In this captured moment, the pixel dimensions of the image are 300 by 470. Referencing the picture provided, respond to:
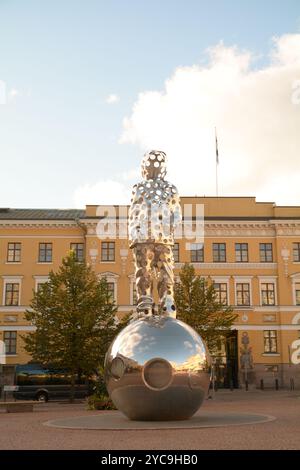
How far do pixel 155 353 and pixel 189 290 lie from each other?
2774 cm

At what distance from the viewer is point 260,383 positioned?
45.9m

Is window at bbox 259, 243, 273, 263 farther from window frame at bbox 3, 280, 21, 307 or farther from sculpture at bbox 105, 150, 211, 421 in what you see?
sculpture at bbox 105, 150, 211, 421

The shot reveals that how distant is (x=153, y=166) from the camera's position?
15203 mm

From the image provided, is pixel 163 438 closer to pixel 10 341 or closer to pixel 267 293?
pixel 10 341

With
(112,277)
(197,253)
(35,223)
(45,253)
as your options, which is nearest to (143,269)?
(112,277)

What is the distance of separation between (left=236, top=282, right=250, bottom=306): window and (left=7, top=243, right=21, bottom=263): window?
17.6 meters

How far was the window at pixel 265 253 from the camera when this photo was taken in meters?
49.6

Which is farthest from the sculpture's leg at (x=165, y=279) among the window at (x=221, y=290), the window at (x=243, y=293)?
the window at (x=243, y=293)

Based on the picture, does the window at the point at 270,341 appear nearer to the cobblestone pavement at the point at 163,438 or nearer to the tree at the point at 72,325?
the tree at the point at 72,325

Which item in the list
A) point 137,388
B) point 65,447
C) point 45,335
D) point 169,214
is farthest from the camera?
point 45,335

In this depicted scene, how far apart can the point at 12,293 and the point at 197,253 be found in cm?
1502

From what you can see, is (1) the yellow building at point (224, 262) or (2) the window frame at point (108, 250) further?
(2) the window frame at point (108, 250)
